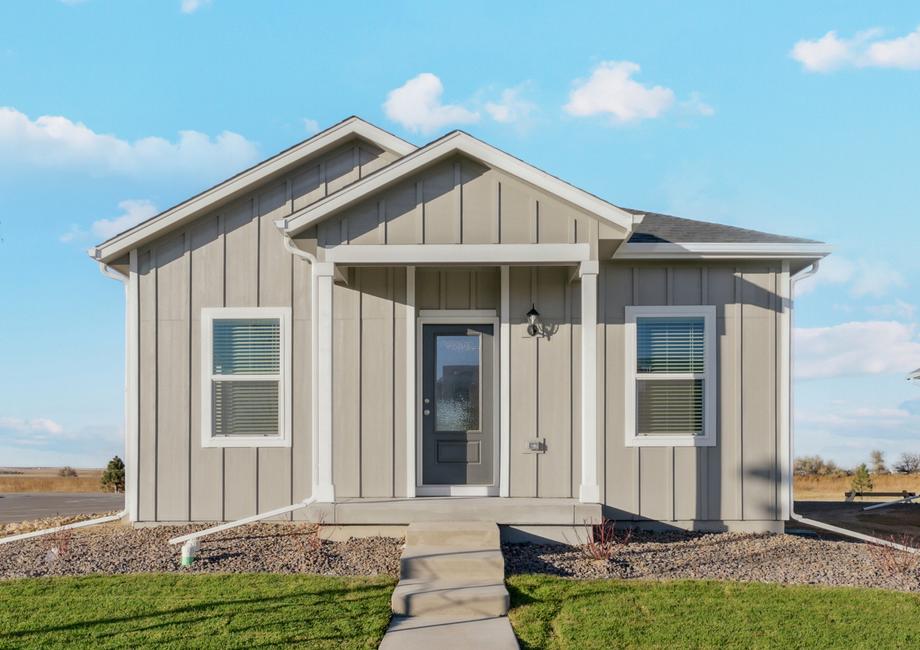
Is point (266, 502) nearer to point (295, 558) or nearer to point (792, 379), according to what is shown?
point (295, 558)

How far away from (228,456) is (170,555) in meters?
1.72

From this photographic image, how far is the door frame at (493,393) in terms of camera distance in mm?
8781

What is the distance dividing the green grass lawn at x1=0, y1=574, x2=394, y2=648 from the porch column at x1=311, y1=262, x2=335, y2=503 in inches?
55.9

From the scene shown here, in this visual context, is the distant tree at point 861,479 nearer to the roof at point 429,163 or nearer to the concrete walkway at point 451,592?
the roof at point 429,163

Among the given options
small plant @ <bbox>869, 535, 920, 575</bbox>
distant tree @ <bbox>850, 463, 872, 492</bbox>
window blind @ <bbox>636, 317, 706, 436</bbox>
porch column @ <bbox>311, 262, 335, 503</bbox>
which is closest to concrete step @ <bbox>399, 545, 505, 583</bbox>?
porch column @ <bbox>311, 262, 335, 503</bbox>

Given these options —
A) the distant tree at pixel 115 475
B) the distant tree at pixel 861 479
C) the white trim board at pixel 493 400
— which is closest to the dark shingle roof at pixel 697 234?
the white trim board at pixel 493 400

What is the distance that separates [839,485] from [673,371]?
1237cm

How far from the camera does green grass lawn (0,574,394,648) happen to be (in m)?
5.33

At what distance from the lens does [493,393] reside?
8.88 meters

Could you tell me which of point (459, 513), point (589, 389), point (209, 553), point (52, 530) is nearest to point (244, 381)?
point (209, 553)

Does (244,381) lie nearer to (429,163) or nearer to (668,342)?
(429,163)

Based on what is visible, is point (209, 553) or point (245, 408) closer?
point (209, 553)

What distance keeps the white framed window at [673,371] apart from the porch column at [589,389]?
4.17ft

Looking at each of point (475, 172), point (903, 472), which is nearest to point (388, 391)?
point (475, 172)
